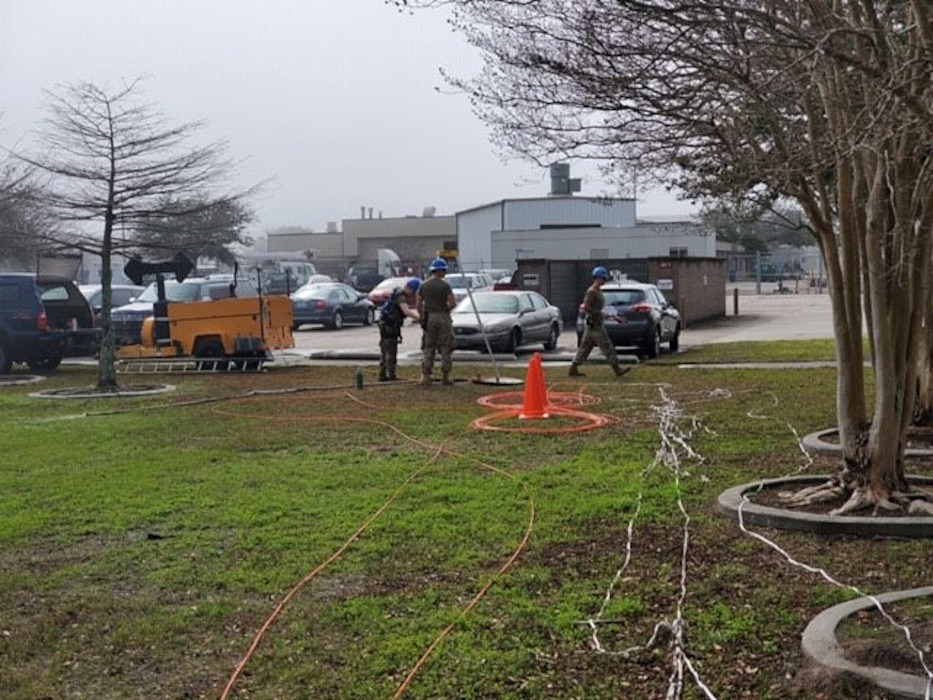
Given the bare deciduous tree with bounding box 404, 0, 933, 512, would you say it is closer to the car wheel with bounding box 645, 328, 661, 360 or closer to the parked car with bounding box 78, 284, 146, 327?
the car wheel with bounding box 645, 328, 661, 360

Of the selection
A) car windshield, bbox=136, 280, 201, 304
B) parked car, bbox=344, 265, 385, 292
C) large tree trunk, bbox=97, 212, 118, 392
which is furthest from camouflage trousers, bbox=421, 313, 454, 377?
parked car, bbox=344, 265, 385, 292

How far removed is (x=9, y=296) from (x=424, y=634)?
18.1 metres

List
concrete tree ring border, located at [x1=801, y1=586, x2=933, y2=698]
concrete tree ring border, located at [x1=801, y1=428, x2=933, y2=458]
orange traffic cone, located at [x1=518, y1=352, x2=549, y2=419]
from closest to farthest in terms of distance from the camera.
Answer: concrete tree ring border, located at [x1=801, y1=586, x2=933, y2=698] < concrete tree ring border, located at [x1=801, y1=428, x2=933, y2=458] < orange traffic cone, located at [x1=518, y1=352, x2=549, y2=419]

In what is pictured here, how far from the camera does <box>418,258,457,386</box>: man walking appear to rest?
16672 mm

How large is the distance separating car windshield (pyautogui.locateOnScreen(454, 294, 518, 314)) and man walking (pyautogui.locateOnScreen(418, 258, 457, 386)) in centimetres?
768

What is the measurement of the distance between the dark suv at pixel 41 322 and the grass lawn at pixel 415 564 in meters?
9.54

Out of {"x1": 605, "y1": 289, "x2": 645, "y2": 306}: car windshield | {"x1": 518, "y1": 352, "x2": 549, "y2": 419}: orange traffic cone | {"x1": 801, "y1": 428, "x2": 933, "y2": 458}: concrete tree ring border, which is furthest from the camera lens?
{"x1": 605, "y1": 289, "x2": 645, "y2": 306}: car windshield

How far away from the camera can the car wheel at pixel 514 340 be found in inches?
945

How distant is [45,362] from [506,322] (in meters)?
9.06

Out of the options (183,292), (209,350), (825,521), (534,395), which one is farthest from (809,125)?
(183,292)

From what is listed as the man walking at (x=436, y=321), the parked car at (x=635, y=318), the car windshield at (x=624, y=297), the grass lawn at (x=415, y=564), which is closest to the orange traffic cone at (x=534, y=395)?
the grass lawn at (x=415, y=564)

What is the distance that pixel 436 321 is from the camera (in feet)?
54.7

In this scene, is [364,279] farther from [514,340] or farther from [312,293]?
[514,340]

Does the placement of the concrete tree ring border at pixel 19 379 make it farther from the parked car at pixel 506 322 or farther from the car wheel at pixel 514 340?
the car wheel at pixel 514 340
